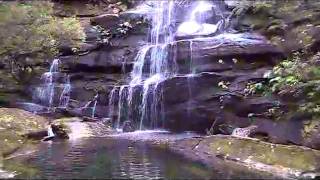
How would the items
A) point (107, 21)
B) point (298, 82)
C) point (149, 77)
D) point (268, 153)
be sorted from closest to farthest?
point (268, 153)
point (298, 82)
point (149, 77)
point (107, 21)

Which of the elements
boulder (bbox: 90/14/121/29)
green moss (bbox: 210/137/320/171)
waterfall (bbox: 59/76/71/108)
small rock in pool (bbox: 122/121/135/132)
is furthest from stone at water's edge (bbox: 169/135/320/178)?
boulder (bbox: 90/14/121/29)

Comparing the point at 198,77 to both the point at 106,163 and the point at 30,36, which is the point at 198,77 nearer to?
the point at 106,163

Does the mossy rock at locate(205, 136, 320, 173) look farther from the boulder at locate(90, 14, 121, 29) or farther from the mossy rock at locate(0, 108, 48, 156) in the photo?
the boulder at locate(90, 14, 121, 29)

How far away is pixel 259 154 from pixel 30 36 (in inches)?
372

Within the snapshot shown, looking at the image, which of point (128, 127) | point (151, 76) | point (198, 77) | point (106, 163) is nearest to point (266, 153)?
point (106, 163)

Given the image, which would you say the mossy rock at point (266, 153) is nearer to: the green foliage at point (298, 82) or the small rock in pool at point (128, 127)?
the green foliage at point (298, 82)

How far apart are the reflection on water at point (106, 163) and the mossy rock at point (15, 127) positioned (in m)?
0.55

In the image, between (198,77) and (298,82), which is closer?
(298,82)

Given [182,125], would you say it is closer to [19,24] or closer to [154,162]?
[154,162]

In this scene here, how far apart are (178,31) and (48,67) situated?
14.4 feet

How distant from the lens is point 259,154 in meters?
8.59

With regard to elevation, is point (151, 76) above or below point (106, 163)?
above

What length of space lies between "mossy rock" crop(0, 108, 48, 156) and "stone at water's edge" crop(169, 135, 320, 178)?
10.9 feet

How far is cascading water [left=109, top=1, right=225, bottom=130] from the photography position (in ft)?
42.4
